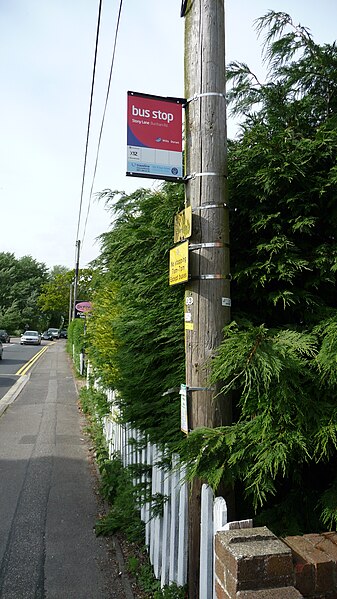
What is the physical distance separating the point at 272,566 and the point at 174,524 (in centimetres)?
138

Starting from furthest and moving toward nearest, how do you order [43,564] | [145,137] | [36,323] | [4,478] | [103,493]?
[36,323] → [4,478] → [103,493] → [43,564] → [145,137]

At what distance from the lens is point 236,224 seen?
303cm

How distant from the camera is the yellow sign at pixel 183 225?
278cm

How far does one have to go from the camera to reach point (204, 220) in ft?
9.21

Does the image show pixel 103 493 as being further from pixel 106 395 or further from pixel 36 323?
pixel 36 323

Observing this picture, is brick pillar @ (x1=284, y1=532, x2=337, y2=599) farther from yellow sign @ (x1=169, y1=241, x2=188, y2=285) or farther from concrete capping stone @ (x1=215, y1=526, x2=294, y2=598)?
yellow sign @ (x1=169, y1=241, x2=188, y2=285)

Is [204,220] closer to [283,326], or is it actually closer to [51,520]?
[283,326]

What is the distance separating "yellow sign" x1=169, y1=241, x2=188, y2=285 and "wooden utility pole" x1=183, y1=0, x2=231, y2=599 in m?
0.05

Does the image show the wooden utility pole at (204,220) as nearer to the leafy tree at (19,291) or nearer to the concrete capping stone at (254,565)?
the concrete capping stone at (254,565)

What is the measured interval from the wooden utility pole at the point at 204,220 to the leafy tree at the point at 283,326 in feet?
0.45

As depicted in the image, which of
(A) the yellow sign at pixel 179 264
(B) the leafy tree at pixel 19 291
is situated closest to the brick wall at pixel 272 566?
(A) the yellow sign at pixel 179 264

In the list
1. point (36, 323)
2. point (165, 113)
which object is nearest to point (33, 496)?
point (165, 113)

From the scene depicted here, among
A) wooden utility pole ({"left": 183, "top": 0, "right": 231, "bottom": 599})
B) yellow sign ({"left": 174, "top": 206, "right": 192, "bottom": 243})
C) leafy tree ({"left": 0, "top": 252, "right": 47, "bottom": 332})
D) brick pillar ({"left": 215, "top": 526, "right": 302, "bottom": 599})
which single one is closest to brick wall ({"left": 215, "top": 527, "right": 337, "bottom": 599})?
brick pillar ({"left": 215, "top": 526, "right": 302, "bottom": 599})

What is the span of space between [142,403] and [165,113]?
207 cm
